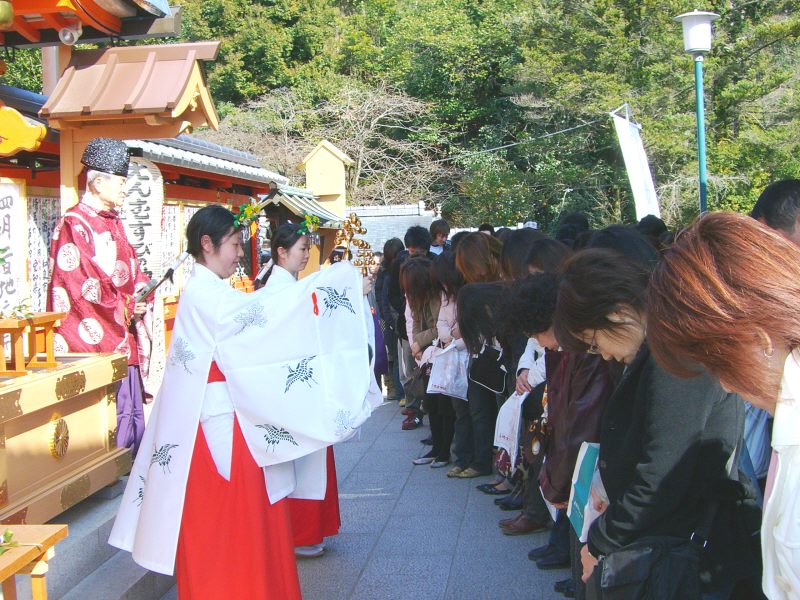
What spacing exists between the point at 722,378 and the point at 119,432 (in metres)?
3.89

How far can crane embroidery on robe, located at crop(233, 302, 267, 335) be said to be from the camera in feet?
10.9

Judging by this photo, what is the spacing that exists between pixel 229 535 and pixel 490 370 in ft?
8.58

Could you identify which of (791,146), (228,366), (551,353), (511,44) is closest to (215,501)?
(228,366)

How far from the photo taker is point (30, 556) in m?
2.31

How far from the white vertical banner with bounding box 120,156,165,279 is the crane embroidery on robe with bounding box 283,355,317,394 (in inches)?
165

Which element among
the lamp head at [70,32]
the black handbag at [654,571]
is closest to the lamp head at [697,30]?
the lamp head at [70,32]

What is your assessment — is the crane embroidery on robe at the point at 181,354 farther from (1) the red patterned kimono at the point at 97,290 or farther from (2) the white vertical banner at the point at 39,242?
(2) the white vertical banner at the point at 39,242

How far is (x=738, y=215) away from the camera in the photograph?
1.52 metres

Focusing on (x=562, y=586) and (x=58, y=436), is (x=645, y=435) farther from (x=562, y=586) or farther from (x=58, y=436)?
(x=58, y=436)

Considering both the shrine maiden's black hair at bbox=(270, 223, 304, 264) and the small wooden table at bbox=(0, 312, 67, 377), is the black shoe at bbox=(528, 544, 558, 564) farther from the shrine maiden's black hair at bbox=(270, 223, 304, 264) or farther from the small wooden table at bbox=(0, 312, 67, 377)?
the small wooden table at bbox=(0, 312, 67, 377)

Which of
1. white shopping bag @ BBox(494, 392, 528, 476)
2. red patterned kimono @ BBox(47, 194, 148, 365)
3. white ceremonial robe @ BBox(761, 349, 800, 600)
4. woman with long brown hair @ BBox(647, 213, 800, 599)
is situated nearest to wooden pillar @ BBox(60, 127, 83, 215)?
red patterned kimono @ BBox(47, 194, 148, 365)

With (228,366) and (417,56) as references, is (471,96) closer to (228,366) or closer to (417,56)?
(417,56)

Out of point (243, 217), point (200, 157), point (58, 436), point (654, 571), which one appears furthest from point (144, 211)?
point (654, 571)

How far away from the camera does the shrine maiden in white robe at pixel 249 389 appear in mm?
3309
